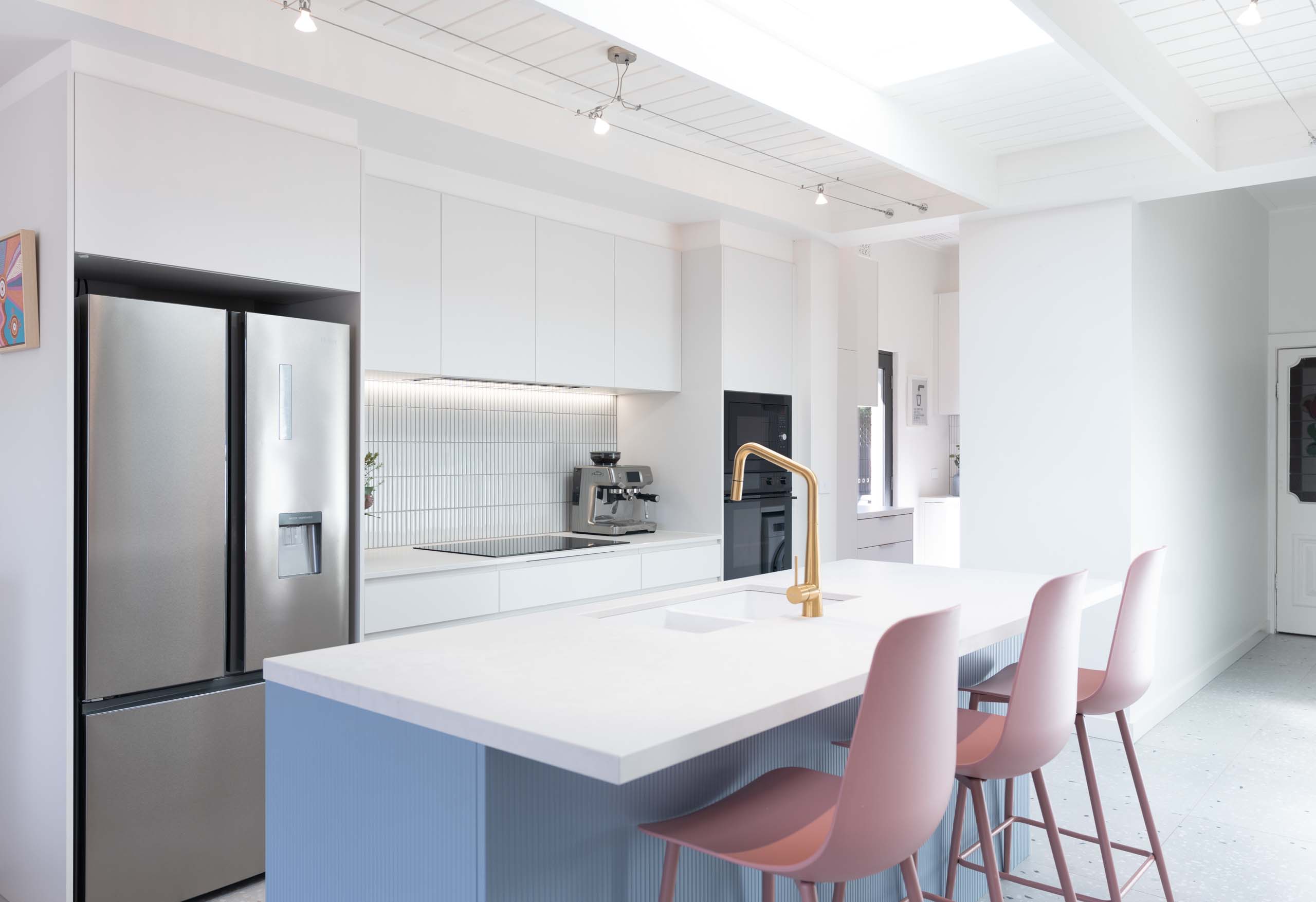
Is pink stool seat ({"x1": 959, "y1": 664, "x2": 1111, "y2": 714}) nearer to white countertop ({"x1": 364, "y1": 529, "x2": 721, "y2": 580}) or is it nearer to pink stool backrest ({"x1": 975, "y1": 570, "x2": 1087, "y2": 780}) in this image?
pink stool backrest ({"x1": 975, "y1": 570, "x2": 1087, "y2": 780})

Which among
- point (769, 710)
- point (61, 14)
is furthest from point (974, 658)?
point (61, 14)

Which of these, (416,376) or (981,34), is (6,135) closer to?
(416,376)

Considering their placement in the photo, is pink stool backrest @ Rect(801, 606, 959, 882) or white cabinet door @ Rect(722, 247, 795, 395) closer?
pink stool backrest @ Rect(801, 606, 959, 882)

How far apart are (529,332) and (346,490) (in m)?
1.33

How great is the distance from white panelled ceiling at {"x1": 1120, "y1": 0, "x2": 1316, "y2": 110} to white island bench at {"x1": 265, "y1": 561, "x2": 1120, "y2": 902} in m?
2.09

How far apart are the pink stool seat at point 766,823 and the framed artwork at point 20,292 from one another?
228cm

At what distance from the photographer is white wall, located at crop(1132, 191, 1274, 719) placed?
14.4ft

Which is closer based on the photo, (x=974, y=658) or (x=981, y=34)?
(x=974, y=658)

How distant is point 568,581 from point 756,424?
1.46 metres

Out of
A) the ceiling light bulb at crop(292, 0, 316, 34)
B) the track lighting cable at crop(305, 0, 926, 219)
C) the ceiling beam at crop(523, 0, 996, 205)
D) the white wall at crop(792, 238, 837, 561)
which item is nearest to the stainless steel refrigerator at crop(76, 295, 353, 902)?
the ceiling light bulb at crop(292, 0, 316, 34)

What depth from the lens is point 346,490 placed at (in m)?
3.12

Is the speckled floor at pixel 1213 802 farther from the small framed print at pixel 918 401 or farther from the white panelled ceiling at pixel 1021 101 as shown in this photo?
the small framed print at pixel 918 401

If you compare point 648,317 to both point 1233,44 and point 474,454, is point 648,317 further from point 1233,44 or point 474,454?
point 1233,44

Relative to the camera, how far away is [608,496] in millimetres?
4734
